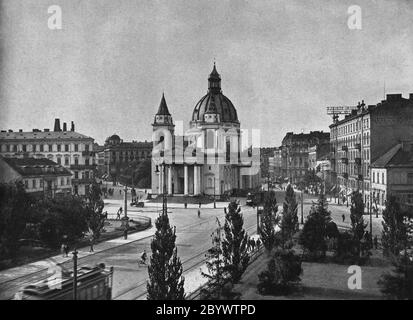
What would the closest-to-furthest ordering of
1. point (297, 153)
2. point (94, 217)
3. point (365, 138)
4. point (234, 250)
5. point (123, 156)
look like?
point (234, 250)
point (94, 217)
point (365, 138)
point (123, 156)
point (297, 153)

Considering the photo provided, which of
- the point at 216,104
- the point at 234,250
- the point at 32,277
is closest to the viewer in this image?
the point at 234,250

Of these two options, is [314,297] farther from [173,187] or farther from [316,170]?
[316,170]

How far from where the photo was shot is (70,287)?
15688mm

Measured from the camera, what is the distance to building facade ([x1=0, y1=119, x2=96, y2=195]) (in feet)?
137

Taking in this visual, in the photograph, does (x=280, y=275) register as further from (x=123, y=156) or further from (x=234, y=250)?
(x=123, y=156)

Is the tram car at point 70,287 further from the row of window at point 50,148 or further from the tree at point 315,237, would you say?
the row of window at point 50,148

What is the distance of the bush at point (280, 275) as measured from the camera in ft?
63.3

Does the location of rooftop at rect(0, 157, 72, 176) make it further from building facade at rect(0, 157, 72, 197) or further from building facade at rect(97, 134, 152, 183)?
building facade at rect(97, 134, 152, 183)

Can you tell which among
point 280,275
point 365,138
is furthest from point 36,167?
point 365,138

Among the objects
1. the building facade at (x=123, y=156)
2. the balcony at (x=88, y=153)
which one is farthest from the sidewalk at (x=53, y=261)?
the building facade at (x=123, y=156)

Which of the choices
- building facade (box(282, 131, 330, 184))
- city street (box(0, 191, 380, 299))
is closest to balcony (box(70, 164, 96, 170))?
city street (box(0, 191, 380, 299))

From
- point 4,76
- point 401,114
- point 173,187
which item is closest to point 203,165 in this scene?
point 173,187

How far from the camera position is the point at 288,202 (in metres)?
29.9

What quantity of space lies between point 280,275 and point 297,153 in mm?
86121
